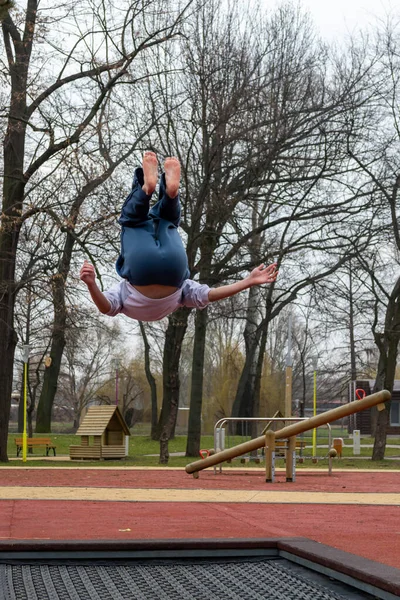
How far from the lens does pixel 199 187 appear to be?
25.2 m

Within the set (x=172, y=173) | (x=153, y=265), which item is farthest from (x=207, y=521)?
(x=172, y=173)

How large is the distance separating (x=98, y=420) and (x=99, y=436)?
55 cm

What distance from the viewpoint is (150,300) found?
6672 mm

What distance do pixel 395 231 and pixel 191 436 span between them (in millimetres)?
8981

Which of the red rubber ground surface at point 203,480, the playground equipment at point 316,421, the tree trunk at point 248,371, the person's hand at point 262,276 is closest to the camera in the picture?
the person's hand at point 262,276

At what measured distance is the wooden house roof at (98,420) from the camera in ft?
88.3

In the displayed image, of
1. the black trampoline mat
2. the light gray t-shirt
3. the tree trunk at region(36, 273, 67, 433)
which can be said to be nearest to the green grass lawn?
the tree trunk at region(36, 273, 67, 433)

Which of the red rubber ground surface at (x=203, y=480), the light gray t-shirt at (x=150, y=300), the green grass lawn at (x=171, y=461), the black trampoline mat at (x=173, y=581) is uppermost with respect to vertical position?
the light gray t-shirt at (x=150, y=300)

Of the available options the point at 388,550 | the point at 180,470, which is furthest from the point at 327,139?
the point at 388,550

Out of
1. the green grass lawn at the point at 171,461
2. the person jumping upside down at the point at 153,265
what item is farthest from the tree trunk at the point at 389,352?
the person jumping upside down at the point at 153,265

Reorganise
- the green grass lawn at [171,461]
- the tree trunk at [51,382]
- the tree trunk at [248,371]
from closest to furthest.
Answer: the green grass lawn at [171,461] → the tree trunk at [248,371] → the tree trunk at [51,382]

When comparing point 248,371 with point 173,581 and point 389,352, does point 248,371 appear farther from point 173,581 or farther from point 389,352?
point 173,581

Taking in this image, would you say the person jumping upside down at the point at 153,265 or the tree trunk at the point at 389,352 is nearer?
Answer: the person jumping upside down at the point at 153,265

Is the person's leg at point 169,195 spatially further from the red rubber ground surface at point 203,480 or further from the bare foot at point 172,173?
the red rubber ground surface at point 203,480
